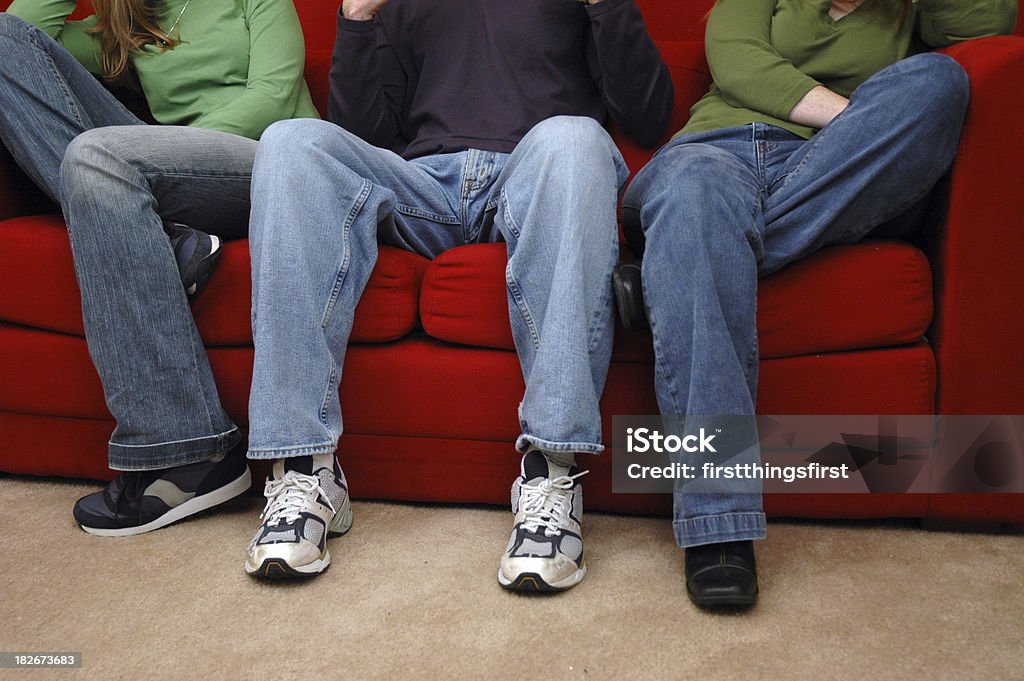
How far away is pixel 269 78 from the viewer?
5.18ft

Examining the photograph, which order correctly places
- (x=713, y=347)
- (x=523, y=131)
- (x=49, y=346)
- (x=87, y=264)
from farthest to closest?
(x=523, y=131)
(x=49, y=346)
(x=87, y=264)
(x=713, y=347)

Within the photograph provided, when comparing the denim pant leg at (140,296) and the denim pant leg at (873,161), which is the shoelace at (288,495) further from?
the denim pant leg at (873,161)

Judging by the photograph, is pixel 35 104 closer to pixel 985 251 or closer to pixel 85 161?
pixel 85 161

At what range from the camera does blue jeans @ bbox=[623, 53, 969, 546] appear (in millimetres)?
1006

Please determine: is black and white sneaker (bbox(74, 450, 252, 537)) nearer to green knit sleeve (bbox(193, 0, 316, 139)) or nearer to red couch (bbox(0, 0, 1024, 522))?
red couch (bbox(0, 0, 1024, 522))

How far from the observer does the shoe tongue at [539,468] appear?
1083mm

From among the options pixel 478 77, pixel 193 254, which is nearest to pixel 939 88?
pixel 478 77

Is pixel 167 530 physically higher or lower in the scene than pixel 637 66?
lower

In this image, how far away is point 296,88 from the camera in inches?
63.7

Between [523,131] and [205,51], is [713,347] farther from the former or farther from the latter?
[205,51]

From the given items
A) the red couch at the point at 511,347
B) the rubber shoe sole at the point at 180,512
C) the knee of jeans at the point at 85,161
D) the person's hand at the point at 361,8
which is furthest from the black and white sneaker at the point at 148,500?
the person's hand at the point at 361,8

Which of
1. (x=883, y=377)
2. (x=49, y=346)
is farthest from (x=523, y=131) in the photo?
(x=49, y=346)

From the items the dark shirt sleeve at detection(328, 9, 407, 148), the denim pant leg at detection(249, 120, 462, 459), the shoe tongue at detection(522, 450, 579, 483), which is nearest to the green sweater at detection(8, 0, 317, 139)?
the dark shirt sleeve at detection(328, 9, 407, 148)

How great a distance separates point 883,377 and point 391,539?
2.31 ft
